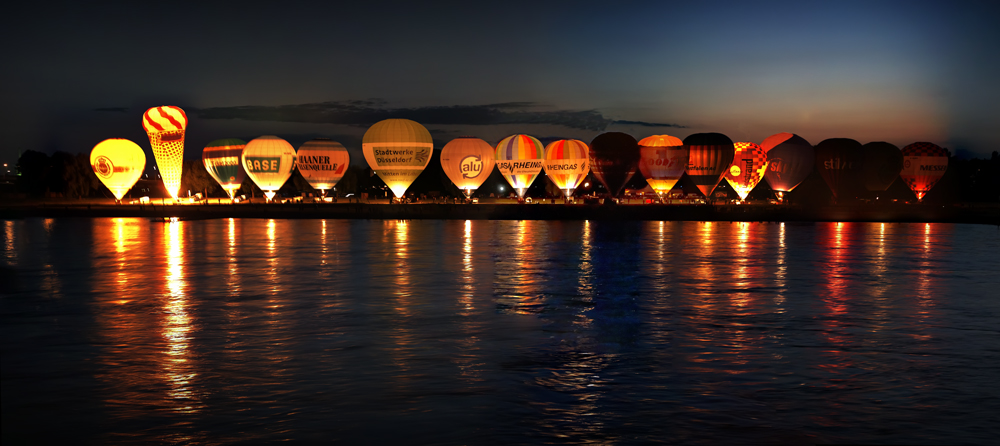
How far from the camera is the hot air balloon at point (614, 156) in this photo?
82250mm

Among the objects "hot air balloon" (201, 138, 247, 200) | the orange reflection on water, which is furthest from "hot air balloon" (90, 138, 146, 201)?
the orange reflection on water

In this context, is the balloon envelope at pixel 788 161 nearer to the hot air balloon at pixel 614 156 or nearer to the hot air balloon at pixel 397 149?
the hot air balloon at pixel 614 156

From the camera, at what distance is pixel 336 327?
55.3 ft

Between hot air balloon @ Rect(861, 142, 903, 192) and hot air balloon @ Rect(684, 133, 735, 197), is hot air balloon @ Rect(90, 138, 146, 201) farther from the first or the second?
hot air balloon @ Rect(861, 142, 903, 192)

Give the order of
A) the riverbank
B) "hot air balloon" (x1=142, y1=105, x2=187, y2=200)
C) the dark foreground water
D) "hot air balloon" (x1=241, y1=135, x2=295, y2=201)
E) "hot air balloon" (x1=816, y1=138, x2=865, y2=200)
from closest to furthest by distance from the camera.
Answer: the dark foreground water, the riverbank, "hot air balloon" (x1=816, y1=138, x2=865, y2=200), "hot air balloon" (x1=142, y1=105, x2=187, y2=200), "hot air balloon" (x1=241, y1=135, x2=295, y2=201)

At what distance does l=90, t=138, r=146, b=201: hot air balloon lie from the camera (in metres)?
89.2

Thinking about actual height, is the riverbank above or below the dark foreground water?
above

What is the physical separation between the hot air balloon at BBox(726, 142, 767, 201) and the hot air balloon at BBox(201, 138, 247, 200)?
5325cm

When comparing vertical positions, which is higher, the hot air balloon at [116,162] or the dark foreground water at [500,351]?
the hot air balloon at [116,162]

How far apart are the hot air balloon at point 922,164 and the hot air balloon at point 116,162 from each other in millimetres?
82993

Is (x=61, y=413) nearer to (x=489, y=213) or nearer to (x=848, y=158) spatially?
(x=489, y=213)

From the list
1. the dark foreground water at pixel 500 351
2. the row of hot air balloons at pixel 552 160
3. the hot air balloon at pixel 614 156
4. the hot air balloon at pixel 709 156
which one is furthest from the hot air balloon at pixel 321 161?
the dark foreground water at pixel 500 351

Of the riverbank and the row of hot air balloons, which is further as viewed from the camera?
the row of hot air balloons

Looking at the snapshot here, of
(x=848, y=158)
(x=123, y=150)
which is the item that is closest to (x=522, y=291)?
(x=848, y=158)
